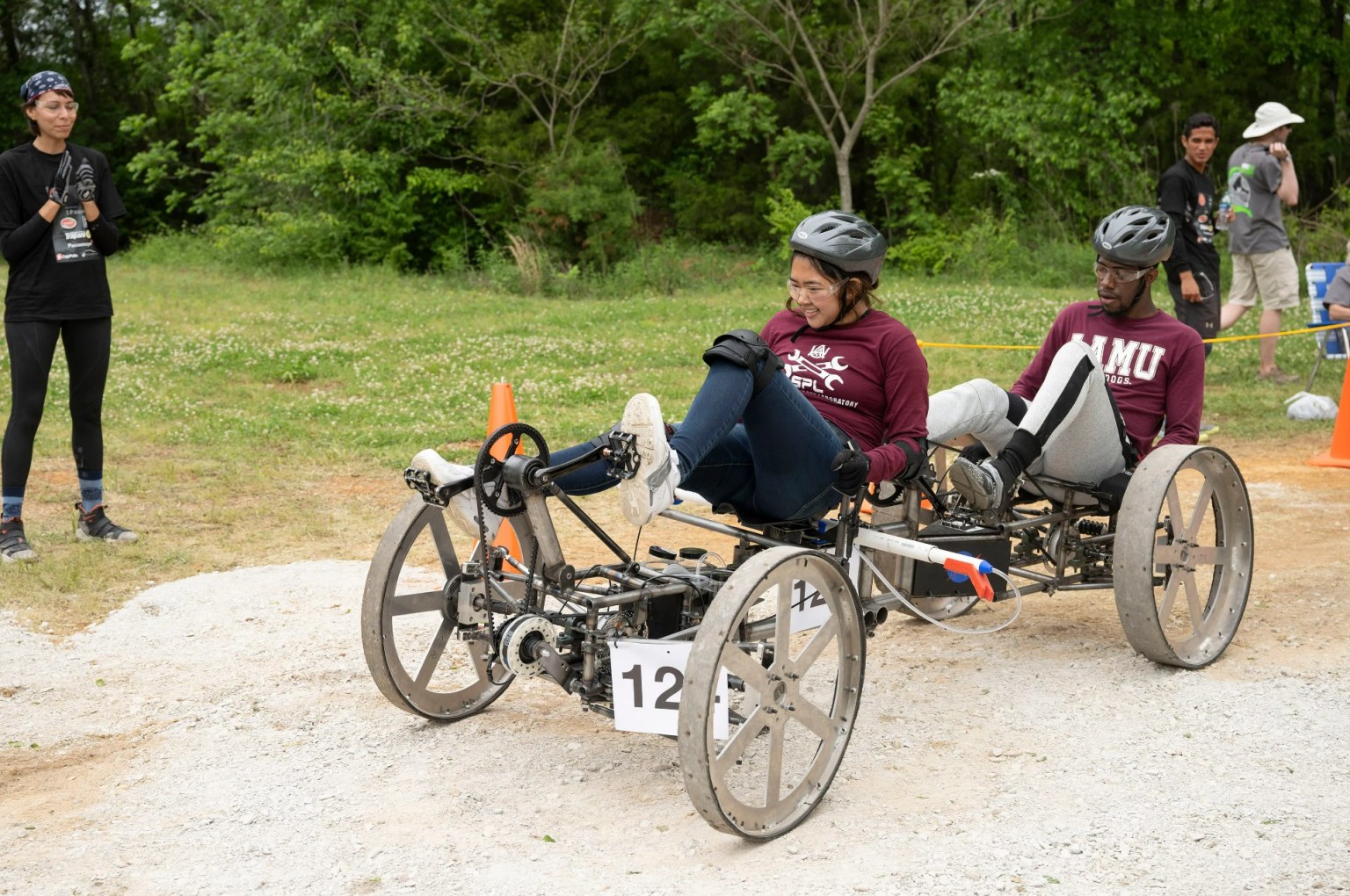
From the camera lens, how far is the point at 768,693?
3971mm

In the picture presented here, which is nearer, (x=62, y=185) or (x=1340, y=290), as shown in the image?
(x=62, y=185)

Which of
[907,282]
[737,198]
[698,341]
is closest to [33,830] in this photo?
[698,341]

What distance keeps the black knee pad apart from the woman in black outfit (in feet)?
13.1

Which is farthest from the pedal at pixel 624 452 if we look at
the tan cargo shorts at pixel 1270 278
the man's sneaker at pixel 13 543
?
the tan cargo shorts at pixel 1270 278

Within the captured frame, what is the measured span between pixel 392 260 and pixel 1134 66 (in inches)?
480

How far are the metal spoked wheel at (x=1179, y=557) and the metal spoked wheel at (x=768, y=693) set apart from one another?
1375mm

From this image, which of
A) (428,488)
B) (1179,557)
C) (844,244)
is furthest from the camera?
(1179,557)

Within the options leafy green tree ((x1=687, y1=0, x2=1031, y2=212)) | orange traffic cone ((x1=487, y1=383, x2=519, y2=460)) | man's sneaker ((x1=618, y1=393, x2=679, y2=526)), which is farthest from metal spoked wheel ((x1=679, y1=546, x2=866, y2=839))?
leafy green tree ((x1=687, y1=0, x2=1031, y2=212))

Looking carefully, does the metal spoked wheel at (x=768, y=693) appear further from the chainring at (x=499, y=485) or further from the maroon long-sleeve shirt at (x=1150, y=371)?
the maroon long-sleeve shirt at (x=1150, y=371)

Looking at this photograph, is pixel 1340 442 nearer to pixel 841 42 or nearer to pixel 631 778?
pixel 631 778

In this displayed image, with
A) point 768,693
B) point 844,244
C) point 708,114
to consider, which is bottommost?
point 768,693

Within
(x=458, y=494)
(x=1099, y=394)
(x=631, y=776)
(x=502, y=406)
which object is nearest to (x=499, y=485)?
(x=458, y=494)

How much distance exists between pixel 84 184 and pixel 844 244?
406 cm

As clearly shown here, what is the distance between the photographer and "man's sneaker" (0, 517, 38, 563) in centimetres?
688
